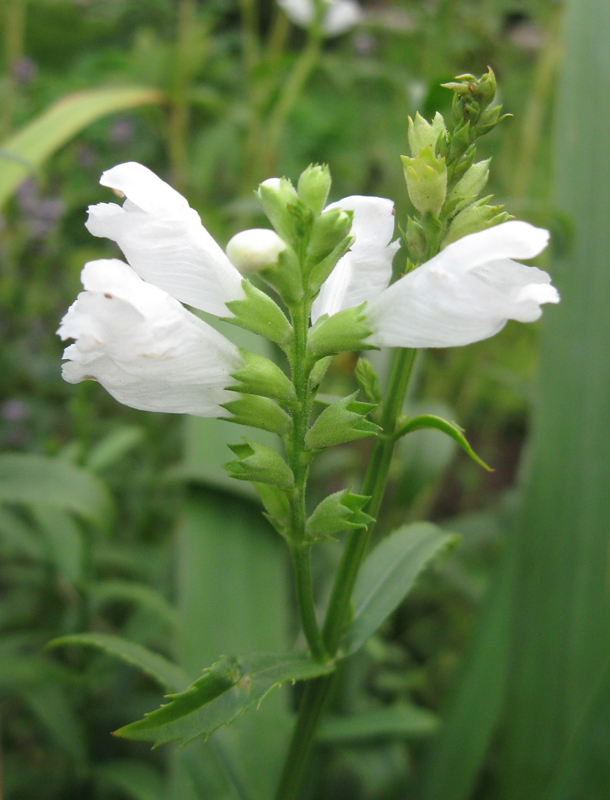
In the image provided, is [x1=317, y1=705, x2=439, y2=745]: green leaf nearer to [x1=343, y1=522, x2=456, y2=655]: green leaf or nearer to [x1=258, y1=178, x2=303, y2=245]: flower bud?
[x1=343, y1=522, x2=456, y2=655]: green leaf

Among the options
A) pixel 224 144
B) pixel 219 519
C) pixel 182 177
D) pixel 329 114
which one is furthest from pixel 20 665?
pixel 329 114

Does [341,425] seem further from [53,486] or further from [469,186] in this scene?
[53,486]

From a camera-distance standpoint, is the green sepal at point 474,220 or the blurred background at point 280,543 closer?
the green sepal at point 474,220

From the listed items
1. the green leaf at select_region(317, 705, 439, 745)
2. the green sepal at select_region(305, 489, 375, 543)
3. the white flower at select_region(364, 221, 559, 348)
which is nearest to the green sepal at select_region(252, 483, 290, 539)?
the green sepal at select_region(305, 489, 375, 543)

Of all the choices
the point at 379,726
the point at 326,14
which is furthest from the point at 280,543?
the point at 326,14

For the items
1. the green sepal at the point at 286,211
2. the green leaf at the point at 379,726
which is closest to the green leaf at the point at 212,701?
the green sepal at the point at 286,211

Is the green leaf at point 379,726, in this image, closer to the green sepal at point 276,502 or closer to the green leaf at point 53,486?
the green leaf at point 53,486
